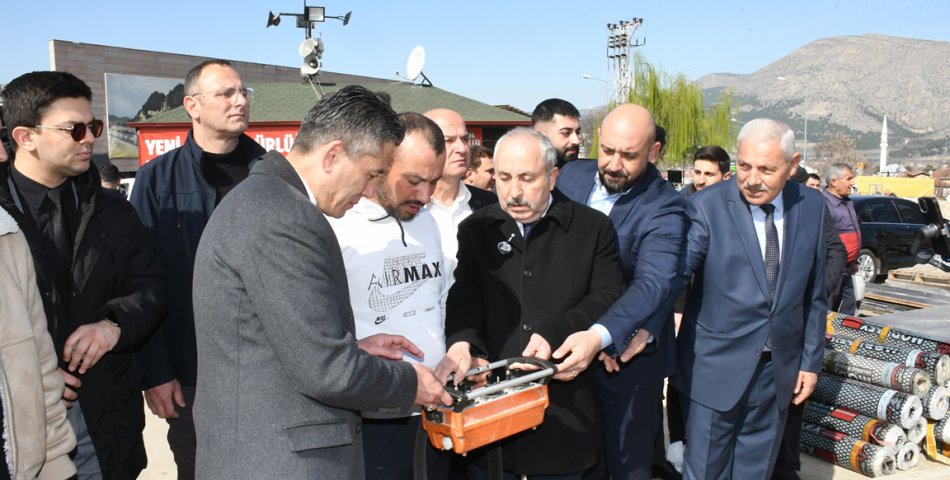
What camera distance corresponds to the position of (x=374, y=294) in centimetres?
271

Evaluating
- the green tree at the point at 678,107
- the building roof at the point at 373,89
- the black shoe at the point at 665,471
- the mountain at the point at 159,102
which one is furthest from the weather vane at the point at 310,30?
the green tree at the point at 678,107

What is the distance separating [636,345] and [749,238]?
923mm

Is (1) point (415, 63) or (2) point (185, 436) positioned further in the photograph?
(1) point (415, 63)

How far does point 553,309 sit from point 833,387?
127 inches

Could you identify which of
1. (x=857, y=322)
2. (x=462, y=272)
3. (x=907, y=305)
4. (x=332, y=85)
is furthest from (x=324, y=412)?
(x=332, y=85)

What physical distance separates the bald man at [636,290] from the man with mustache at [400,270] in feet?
2.05

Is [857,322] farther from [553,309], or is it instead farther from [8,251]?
[8,251]

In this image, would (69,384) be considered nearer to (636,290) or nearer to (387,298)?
(387,298)

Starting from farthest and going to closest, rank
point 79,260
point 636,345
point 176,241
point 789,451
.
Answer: point 789,451 → point 176,241 → point 636,345 → point 79,260

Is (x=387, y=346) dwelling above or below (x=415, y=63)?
below

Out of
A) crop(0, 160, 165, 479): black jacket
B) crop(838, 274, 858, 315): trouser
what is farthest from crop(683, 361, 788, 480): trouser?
crop(838, 274, 858, 315): trouser

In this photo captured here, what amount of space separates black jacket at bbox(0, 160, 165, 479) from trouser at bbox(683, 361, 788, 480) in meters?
2.64

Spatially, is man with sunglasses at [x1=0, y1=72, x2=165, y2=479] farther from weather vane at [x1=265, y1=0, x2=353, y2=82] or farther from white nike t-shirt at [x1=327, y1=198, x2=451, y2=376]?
weather vane at [x1=265, y1=0, x2=353, y2=82]

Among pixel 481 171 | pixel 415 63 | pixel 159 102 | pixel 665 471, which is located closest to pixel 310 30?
pixel 415 63
